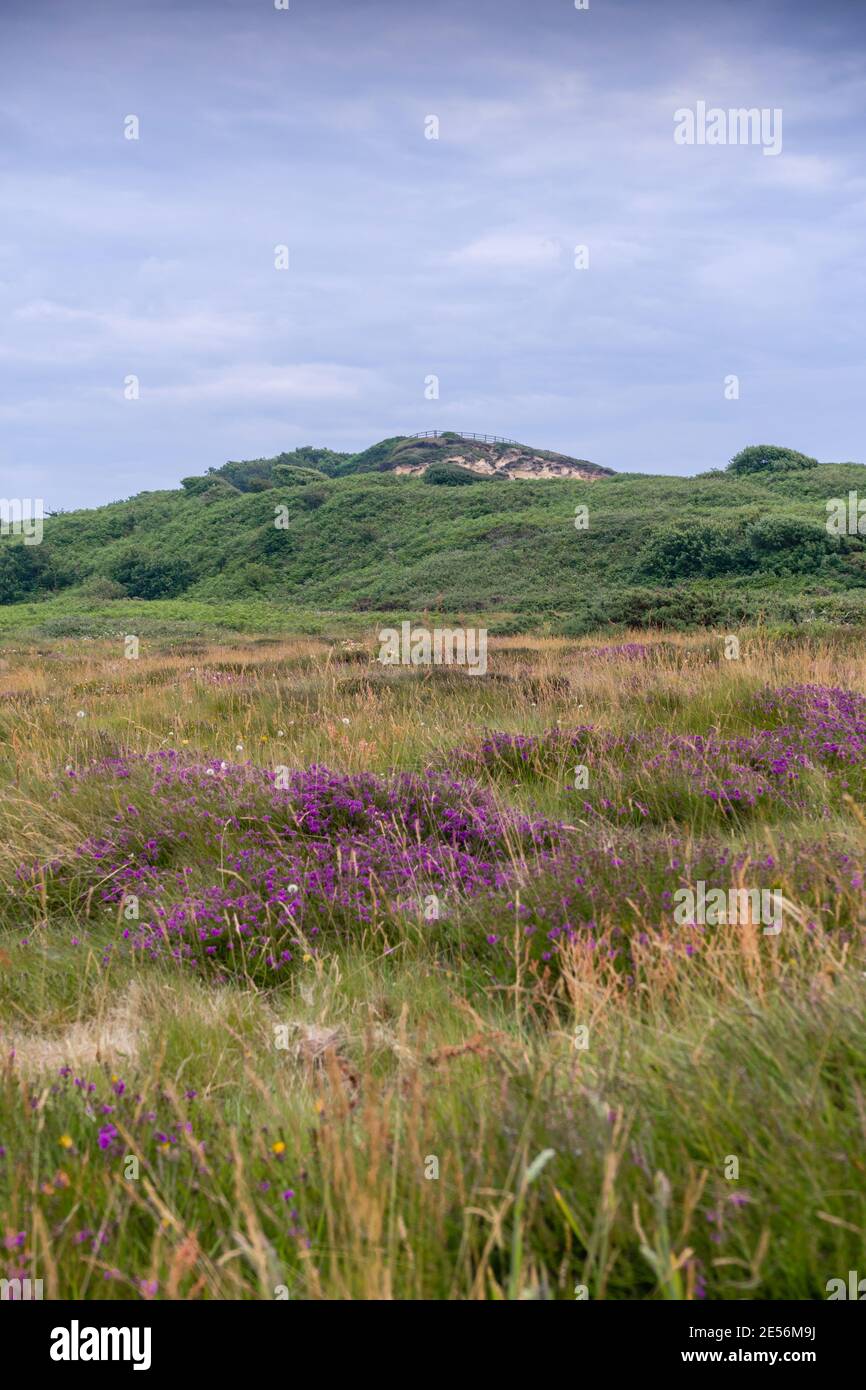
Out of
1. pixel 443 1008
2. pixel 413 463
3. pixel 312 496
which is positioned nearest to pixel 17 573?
pixel 312 496

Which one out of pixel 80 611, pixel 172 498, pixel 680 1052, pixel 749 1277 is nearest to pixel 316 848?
pixel 680 1052

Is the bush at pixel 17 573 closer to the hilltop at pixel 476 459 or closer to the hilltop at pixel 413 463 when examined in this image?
the hilltop at pixel 413 463

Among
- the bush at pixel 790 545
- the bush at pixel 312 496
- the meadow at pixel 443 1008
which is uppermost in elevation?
the bush at pixel 312 496

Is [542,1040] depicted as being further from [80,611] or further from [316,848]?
[80,611]

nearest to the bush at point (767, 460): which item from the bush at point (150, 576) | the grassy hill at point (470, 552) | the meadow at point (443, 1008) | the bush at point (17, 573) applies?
the grassy hill at point (470, 552)

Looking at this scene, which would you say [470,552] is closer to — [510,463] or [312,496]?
[312,496]

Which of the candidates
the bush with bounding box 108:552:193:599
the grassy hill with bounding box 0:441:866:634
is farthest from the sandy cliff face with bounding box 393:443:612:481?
the bush with bounding box 108:552:193:599

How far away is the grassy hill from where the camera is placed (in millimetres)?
29859

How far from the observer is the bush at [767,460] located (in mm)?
56000

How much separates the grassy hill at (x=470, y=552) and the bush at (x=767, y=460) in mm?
600

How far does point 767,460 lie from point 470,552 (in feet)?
75.8

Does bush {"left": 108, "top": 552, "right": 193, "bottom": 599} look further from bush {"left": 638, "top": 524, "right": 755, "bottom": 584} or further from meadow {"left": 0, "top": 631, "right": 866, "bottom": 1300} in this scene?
meadow {"left": 0, "top": 631, "right": 866, "bottom": 1300}

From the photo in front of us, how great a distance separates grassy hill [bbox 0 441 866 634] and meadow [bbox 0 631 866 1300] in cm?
1382

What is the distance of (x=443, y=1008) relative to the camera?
3.19 m
